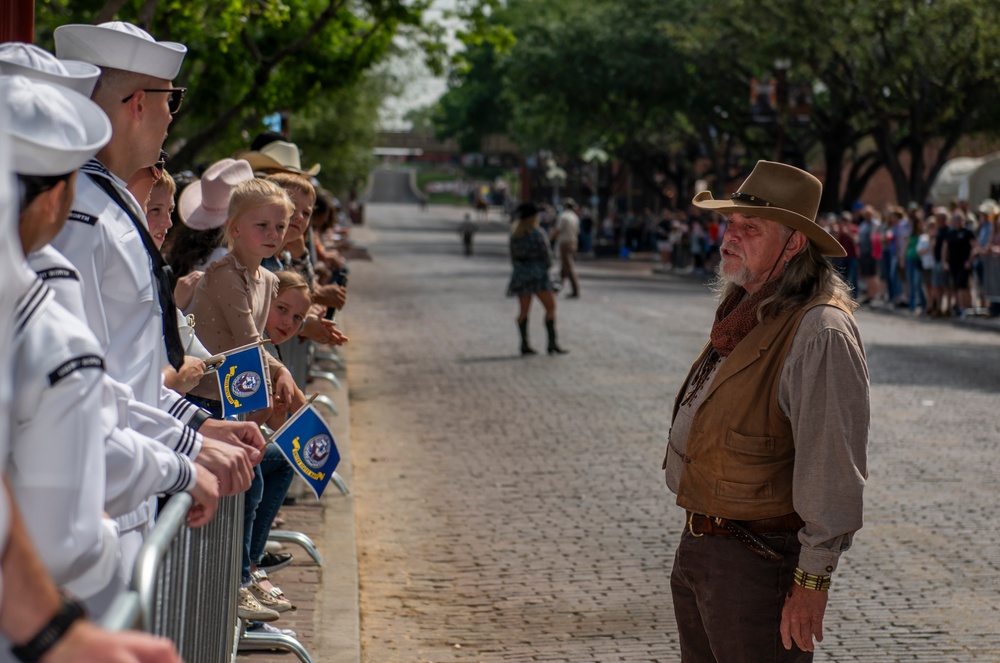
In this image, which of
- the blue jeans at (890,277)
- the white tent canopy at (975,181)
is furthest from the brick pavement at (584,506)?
the white tent canopy at (975,181)

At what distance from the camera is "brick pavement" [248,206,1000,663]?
629cm

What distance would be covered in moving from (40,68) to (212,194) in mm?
3949

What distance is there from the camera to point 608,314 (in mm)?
23859

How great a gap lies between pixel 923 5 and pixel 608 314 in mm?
15925

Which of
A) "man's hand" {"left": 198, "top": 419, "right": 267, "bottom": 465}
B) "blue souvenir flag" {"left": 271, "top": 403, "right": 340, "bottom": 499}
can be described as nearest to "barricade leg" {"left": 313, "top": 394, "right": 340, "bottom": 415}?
"blue souvenir flag" {"left": 271, "top": 403, "right": 340, "bottom": 499}

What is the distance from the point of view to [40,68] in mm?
2578

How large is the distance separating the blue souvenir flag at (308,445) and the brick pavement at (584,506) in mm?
1319

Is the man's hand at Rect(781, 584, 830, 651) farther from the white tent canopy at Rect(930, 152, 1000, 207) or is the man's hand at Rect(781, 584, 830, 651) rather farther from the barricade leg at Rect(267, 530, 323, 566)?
the white tent canopy at Rect(930, 152, 1000, 207)

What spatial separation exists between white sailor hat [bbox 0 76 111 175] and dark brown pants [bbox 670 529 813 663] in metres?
2.22

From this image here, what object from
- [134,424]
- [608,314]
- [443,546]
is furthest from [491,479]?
[608,314]

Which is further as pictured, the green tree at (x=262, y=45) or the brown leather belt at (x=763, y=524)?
the green tree at (x=262, y=45)

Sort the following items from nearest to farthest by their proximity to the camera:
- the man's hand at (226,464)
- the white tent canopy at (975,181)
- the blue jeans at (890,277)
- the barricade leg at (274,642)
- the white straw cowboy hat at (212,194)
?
the man's hand at (226,464) → the barricade leg at (274,642) → the white straw cowboy hat at (212,194) → the blue jeans at (890,277) → the white tent canopy at (975,181)

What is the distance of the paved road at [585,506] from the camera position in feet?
20.6

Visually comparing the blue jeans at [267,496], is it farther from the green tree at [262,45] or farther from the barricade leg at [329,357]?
the green tree at [262,45]
